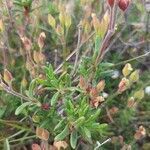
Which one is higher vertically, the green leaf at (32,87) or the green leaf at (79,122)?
the green leaf at (32,87)

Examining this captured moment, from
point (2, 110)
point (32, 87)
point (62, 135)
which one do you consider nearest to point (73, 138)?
point (62, 135)

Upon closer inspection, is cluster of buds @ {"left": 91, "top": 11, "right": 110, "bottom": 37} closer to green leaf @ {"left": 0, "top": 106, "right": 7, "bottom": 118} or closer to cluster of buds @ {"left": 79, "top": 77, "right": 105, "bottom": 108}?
cluster of buds @ {"left": 79, "top": 77, "right": 105, "bottom": 108}

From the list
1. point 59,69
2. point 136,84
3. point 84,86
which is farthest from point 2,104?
point 136,84

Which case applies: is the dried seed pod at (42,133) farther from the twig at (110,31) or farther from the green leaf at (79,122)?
the twig at (110,31)

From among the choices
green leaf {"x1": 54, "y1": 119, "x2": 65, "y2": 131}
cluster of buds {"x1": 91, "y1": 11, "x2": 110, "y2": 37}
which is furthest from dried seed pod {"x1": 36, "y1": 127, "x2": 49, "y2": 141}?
cluster of buds {"x1": 91, "y1": 11, "x2": 110, "y2": 37}

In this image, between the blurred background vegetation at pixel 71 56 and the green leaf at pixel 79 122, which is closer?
the green leaf at pixel 79 122

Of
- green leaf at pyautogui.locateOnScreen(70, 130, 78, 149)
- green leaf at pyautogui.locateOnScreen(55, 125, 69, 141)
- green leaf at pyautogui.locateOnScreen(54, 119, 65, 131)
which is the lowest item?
green leaf at pyautogui.locateOnScreen(70, 130, 78, 149)

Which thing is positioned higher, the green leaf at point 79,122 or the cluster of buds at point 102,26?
the cluster of buds at point 102,26

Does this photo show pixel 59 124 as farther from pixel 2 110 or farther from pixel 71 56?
pixel 71 56

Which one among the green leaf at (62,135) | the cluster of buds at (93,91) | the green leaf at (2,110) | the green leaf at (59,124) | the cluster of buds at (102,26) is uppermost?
the cluster of buds at (102,26)

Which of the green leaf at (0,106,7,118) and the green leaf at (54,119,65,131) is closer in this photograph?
the green leaf at (54,119,65,131)

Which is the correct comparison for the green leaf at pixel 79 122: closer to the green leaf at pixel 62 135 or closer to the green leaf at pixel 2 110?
the green leaf at pixel 62 135

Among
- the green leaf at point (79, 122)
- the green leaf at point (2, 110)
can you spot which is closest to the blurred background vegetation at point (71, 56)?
the green leaf at point (2, 110)

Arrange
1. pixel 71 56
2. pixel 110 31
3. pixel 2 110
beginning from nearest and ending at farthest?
pixel 110 31, pixel 2 110, pixel 71 56
